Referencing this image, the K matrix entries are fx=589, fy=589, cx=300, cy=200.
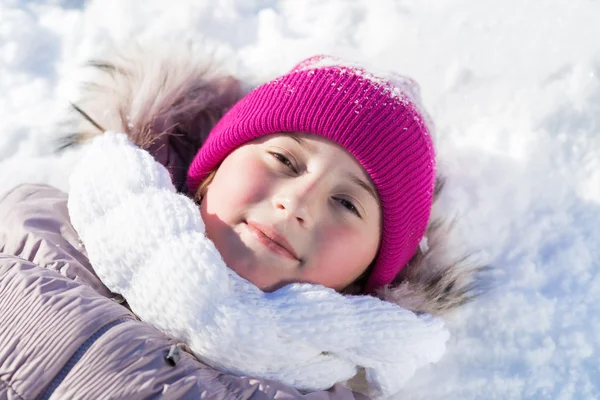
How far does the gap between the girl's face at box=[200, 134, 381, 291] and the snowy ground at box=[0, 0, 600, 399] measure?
1.21 ft

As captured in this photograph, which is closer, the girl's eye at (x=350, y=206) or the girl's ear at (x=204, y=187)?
the girl's eye at (x=350, y=206)

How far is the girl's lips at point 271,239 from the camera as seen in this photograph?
1.08 meters

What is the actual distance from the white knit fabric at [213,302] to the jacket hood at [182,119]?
0.45 feet

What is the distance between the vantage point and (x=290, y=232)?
3.54 feet

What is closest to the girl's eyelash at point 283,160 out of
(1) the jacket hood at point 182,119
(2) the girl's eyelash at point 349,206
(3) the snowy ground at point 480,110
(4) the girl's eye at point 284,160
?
(4) the girl's eye at point 284,160

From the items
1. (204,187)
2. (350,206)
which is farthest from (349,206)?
(204,187)

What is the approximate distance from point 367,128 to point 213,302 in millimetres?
451

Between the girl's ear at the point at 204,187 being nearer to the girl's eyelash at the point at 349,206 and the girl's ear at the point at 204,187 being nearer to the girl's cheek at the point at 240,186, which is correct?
the girl's cheek at the point at 240,186

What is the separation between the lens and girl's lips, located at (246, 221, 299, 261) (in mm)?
1077

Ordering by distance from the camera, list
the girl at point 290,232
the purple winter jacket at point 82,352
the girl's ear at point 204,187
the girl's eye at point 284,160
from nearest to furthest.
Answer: the purple winter jacket at point 82,352 → the girl at point 290,232 → the girl's eye at point 284,160 → the girl's ear at point 204,187

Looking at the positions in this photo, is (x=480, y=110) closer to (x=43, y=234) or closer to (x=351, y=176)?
(x=351, y=176)

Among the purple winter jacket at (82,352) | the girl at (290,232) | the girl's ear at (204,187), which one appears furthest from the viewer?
the girl's ear at (204,187)

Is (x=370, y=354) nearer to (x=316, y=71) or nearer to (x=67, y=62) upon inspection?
(x=316, y=71)

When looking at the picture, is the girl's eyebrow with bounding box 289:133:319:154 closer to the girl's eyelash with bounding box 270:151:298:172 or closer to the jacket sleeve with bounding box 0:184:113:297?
the girl's eyelash with bounding box 270:151:298:172
